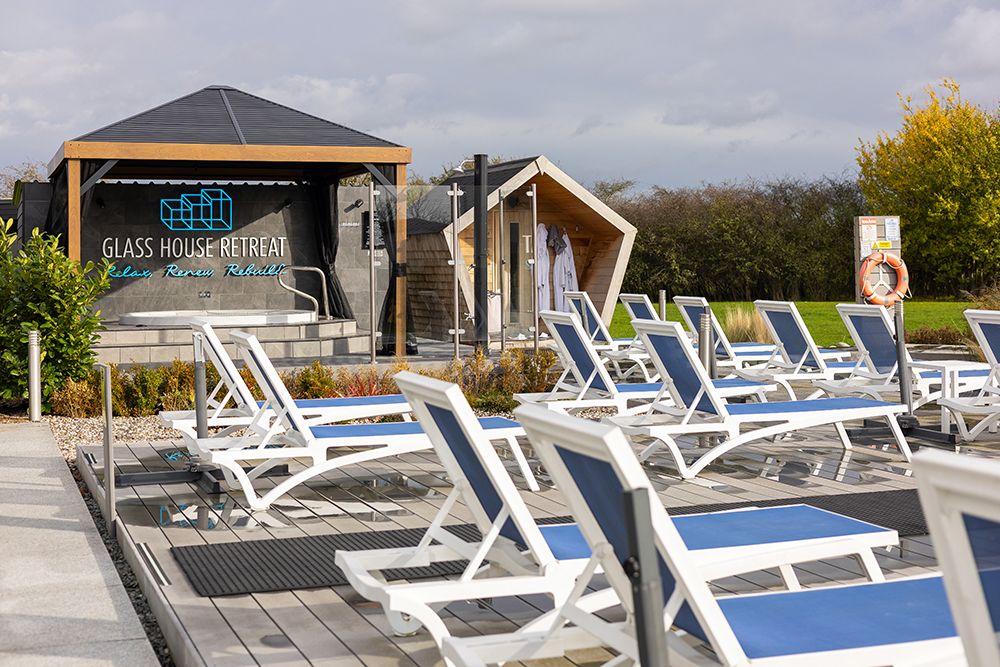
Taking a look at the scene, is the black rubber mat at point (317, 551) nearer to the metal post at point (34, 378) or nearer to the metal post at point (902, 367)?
the metal post at point (902, 367)

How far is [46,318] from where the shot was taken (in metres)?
10.6

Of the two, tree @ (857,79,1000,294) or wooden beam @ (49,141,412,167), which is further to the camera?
tree @ (857,79,1000,294)

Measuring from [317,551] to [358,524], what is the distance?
0.65m

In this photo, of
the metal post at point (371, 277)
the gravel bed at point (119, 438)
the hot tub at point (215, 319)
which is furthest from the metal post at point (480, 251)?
the gravel bed at point (119, 438)

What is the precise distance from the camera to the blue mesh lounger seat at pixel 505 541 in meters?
3.58

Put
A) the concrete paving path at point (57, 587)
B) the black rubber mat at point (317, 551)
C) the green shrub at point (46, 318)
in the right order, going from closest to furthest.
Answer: the concrete paving path at point (57, 587), the black rubber mat at point (317, 551), the green shrub at point (46, 318)

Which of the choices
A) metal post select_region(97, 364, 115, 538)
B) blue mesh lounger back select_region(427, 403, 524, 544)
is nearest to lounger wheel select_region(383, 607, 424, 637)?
blue mesh lounger back select_region(427, 403, 524, 544)

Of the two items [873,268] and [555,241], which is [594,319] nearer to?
[555,241]

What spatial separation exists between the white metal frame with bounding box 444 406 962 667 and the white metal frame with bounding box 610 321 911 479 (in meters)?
3.55

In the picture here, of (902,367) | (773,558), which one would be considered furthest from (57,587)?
(902,367)

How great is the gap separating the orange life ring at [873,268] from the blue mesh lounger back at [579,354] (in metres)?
8.75

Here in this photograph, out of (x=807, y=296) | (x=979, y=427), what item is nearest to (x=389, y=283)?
(x=979, y=427)

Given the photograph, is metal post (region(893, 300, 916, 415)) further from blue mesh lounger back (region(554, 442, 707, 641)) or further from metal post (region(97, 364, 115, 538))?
blue mesh lounger back (region(554, 442, 707, 641))

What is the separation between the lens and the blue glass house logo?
1584 centimetres
